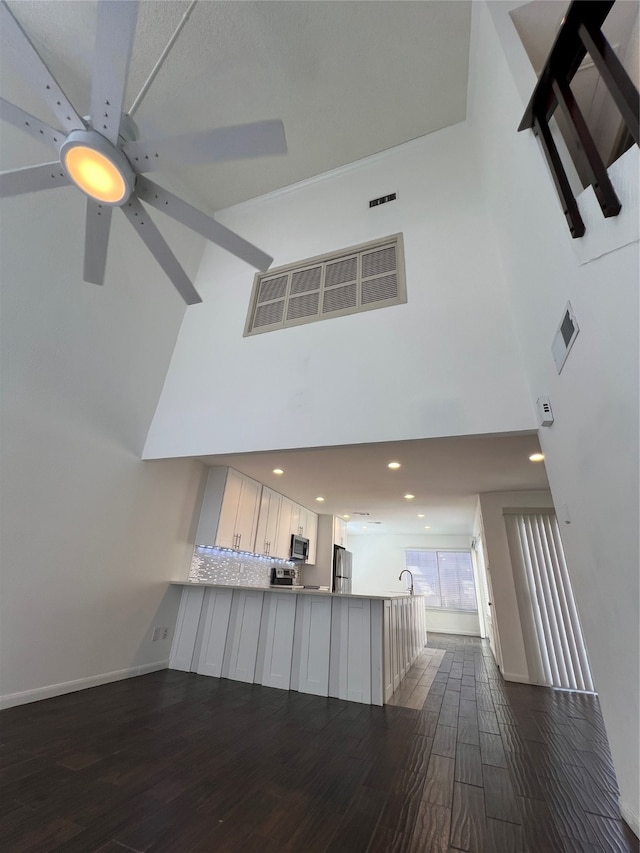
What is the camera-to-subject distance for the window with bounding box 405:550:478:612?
8.36 meters

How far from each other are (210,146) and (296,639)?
397 cm

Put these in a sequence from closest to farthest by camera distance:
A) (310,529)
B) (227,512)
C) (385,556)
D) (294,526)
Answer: (227,512) < (294,526) < (310,529) < (385,556)

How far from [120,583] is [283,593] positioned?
1.61 meters

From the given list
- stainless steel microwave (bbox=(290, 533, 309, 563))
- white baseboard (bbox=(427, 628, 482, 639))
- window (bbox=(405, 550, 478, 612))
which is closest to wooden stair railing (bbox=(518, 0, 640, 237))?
stainless steel microwave (bbox=(290, 533, 309, 563))

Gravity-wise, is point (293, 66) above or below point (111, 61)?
above

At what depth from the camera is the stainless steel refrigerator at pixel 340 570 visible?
6926mm

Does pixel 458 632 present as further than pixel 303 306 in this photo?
Yes

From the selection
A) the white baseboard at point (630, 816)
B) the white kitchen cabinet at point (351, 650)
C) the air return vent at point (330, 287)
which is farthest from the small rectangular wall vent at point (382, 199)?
the white baseboard at point (630, 816)

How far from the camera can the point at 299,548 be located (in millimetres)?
6047

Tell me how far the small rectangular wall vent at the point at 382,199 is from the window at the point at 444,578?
790 cm

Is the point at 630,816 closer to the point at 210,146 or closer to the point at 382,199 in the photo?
the point at 210,146

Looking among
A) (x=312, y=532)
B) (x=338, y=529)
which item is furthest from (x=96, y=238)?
(x=338, y=529)

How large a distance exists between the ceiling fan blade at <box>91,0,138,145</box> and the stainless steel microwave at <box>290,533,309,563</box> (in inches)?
214

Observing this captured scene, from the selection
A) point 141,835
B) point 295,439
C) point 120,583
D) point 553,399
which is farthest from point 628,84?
point 120,583
